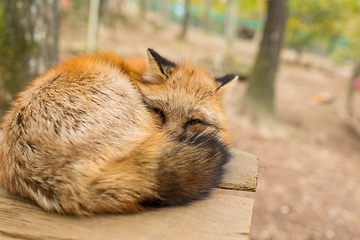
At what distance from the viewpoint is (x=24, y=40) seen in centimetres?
283

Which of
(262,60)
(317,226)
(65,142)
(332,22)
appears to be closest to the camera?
(65,142)

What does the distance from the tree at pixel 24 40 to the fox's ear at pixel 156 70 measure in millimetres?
1889

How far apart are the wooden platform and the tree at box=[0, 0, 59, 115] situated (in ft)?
7.17

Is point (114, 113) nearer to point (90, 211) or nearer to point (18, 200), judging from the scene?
point (90, 211)

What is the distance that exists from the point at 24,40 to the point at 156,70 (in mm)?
2044

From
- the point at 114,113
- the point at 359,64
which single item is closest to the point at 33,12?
the point at 114,113

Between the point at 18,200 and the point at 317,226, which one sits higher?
the point at 18,200

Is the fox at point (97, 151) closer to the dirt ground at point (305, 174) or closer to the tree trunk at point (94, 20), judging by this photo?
the dirt ground at point (305, 174)

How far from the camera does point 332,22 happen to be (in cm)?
1072

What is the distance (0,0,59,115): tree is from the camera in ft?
9.02

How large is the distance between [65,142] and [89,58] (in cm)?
80

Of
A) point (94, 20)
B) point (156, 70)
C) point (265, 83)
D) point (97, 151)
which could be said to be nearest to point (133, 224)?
point (97, 151)

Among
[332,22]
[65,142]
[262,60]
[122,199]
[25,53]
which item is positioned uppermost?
[332,22]

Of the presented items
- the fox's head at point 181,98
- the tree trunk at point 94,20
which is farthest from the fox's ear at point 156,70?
the tree trunk at point 94,20
